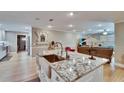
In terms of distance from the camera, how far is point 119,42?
3447mm

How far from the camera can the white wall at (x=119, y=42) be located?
3102 millimetres

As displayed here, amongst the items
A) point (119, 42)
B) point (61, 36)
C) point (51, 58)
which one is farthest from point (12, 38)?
point (119, 42)

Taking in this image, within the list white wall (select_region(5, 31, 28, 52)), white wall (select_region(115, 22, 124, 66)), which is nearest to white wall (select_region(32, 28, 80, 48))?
white wall (select_region(5, 31, 28, 52))

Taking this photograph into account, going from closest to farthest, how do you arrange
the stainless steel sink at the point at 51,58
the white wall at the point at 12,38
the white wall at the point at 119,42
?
1. the stainless steel sink at the point at 51,58
2. the white wall at the point at 12,38
3. the white wall at the point at 119,42

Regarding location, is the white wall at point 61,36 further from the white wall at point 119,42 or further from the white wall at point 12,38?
the white wall at point 119,42

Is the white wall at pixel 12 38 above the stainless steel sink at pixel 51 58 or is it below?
above

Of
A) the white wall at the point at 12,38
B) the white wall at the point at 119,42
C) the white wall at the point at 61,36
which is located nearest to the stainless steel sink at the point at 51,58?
the white wall at the point at 61,36

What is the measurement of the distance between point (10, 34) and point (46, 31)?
61.4 inches

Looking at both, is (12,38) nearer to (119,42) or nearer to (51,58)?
(51,58)

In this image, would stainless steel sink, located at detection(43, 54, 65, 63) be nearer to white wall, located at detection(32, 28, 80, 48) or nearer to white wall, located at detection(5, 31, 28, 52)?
white wall, located at detection(32, 28, 80, 48)

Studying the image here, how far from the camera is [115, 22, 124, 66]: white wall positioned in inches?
122

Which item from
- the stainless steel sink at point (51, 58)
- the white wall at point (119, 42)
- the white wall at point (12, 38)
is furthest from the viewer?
the white wall at point (119, 42)
